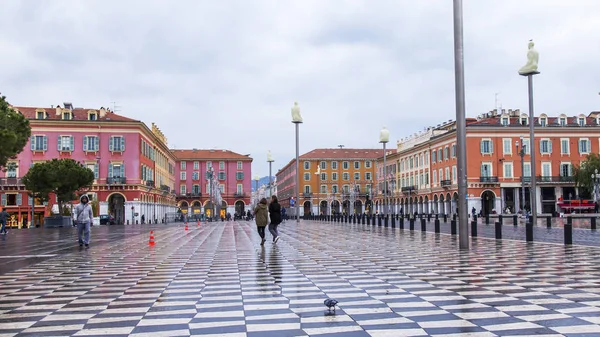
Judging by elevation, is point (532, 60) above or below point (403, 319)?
above

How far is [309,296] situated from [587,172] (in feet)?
231

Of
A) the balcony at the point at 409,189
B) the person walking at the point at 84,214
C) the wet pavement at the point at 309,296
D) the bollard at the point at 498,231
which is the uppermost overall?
the balcony at the point at 409,189

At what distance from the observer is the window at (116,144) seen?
7088 centimetres

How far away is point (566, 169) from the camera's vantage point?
78250 millimetres

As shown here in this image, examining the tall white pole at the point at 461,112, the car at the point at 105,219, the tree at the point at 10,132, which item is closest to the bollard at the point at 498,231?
the tall white pole at the point at 461,112

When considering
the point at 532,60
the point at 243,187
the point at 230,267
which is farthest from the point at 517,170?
the point at 230,267

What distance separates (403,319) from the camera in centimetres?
708

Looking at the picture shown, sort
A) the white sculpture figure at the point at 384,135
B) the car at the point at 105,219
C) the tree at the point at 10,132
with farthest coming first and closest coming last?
1. the car at the point at 105,219
2. the white sculpture figure at the point at 384,135
3. the tree at the point at 10,132

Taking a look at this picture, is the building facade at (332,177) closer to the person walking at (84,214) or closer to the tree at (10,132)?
the tree at (10,132)

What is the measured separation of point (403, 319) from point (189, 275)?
628 centimetres

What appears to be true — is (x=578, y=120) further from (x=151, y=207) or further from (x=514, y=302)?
(x=514, y=302)

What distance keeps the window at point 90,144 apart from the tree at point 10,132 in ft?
127

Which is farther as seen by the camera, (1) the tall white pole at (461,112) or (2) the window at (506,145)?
(2) the window at (506,145)

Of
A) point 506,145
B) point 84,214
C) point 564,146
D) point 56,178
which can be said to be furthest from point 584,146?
point 84,214
